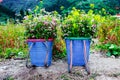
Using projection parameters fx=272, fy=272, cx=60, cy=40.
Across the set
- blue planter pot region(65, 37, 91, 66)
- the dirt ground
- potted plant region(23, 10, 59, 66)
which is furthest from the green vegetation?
the dirt ground

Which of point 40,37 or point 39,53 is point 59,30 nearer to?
point 40,37

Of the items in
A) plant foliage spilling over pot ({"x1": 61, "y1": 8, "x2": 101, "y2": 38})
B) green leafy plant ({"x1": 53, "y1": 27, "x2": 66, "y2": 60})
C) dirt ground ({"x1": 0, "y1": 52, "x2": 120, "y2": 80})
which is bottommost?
dirt ground ({"x1": 0, "y1": 52, "x2": 120, "y2": 80})

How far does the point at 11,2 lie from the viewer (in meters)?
13.7

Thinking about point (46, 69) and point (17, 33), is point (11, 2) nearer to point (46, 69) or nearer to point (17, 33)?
point (17, 33)

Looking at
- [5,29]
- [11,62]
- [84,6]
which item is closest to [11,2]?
[84,6]

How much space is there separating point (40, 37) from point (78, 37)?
0.53 m

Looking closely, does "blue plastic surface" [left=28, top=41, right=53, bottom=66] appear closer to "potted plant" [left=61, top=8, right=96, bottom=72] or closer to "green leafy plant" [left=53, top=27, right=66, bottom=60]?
"potted plant" [left=61, top=8, right=96, bottom=72]

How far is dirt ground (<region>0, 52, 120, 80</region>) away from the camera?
346 centimetres

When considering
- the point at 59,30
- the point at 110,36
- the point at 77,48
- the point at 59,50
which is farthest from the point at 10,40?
the point at 77,48

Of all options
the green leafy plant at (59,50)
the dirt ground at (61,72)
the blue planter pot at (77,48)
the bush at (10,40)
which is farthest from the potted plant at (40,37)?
the bush at (10,40)

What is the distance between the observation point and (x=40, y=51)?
147 inches

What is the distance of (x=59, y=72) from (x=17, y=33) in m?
2.18

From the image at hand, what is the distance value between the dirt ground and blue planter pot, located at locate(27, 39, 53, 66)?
10 centimetres

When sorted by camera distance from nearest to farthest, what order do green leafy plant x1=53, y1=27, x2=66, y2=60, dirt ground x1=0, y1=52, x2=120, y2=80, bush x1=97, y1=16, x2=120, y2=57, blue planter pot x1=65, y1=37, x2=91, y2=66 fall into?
dirt ground x1=0, y1=52, x2=120, y2=80 < blue planter pot x1=65, y1=37, x2=91, y2=66 < green leafy plant x1=53, y1=27, x2=66, y2=60 < bush x1=97, y1=16, x2=120, y2=57
